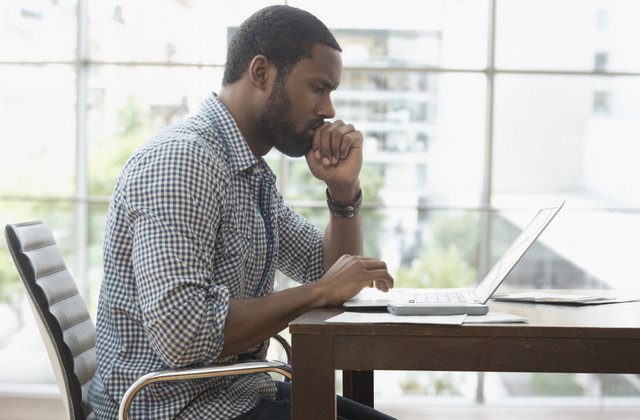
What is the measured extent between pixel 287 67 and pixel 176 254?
1.97ft

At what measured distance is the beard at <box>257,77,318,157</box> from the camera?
2.01m

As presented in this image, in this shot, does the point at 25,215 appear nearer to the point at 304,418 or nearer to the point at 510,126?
the point at 510,126

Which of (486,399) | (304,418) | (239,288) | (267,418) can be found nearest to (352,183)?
(239,288)

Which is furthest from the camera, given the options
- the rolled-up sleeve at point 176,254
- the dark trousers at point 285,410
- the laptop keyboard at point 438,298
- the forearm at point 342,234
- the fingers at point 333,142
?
the forearm at point 342,234

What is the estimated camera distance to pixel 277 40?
6.58 feet

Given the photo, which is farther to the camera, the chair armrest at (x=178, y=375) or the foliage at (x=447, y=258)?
the foliage at (x=447, y=258)

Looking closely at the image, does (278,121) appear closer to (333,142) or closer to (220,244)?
(333,142)

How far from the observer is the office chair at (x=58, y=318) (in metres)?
1.76

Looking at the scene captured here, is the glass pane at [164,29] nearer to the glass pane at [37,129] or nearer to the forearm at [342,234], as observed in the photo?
the glass pane at [37,129]

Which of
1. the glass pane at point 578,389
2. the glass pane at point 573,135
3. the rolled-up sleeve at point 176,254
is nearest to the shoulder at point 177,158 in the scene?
the rolled-up sleeve at point 176,254

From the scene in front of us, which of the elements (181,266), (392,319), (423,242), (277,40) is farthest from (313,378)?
(423,242)

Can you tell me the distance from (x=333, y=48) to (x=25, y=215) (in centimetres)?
254

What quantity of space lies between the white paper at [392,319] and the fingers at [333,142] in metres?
0.67

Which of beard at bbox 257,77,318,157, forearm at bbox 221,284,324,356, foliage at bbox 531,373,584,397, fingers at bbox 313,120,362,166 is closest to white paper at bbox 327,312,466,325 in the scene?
forearm at bbox 221,284,324,356
